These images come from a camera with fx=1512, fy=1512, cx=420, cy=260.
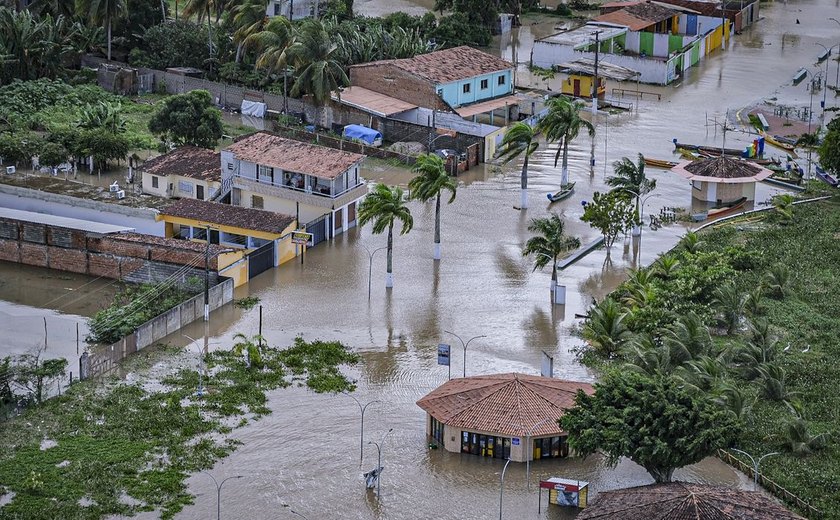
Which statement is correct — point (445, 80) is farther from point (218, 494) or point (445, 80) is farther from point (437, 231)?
point (218, 494)

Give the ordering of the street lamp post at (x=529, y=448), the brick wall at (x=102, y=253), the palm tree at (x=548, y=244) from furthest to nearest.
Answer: the brick wall at (x=102, y=253)
the palm tree at (x=548, y=244)
the street lamp post at (x=529, y=448)

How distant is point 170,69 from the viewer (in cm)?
10581

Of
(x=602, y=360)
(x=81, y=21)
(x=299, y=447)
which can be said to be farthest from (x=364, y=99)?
(x=299, y=447)

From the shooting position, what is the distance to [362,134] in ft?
309

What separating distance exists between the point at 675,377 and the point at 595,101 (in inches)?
1932

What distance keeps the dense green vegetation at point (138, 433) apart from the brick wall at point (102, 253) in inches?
347

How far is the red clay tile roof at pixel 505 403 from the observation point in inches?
2141

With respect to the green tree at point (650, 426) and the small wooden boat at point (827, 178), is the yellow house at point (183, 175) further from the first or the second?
the green tree at point (650, 426)

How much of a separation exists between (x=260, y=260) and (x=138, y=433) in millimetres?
19148

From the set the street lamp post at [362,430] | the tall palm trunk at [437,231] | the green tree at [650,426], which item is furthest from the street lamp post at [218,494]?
the tall palm trunk at [437,231]

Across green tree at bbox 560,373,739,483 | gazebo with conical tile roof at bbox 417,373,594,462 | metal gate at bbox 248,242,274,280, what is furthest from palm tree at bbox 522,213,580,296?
green tree at bbox 560,373,739,483

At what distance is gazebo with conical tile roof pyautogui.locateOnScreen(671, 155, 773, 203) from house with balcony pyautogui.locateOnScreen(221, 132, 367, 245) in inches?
755

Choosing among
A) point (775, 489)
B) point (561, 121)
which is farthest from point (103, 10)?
point (775, 489)

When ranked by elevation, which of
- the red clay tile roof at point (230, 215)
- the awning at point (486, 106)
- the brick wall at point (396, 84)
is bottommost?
the red clay tile roof at point (230, 215)
